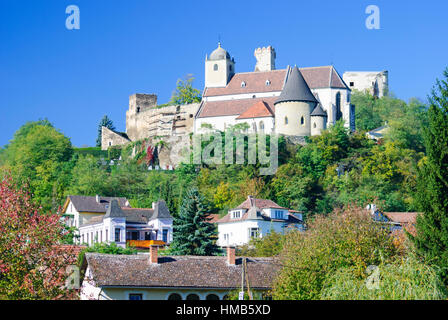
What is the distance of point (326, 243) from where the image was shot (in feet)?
124

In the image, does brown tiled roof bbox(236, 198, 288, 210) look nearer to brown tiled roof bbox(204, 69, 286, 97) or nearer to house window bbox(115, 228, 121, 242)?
house window bbox(115, 228, 121, 242)

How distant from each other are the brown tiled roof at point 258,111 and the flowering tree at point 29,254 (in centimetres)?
5760

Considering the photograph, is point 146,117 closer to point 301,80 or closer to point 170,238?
point 301,80

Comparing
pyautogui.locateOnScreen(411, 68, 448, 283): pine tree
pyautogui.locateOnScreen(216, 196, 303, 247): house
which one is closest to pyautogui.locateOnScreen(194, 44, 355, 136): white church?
pyautogui.locateOnScreen(216, 196, 303, 247): house

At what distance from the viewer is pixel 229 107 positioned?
9456cm

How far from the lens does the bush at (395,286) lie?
2509 centimetres

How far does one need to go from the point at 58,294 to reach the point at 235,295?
418 inches

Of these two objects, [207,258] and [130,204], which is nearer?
[207,258]

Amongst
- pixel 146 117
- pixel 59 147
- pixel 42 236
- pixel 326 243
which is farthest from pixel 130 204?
pixel 42 236

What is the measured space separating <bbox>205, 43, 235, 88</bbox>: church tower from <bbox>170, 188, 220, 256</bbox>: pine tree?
154ft

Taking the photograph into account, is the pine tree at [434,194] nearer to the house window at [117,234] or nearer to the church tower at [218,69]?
the house window at [117,234]

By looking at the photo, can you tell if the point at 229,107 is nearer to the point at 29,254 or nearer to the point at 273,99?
the point at 273,99

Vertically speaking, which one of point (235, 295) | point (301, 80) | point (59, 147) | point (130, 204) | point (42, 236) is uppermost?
point (301, 80)

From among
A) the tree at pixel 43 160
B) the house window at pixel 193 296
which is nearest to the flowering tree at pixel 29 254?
the house window at pixel 193 296
